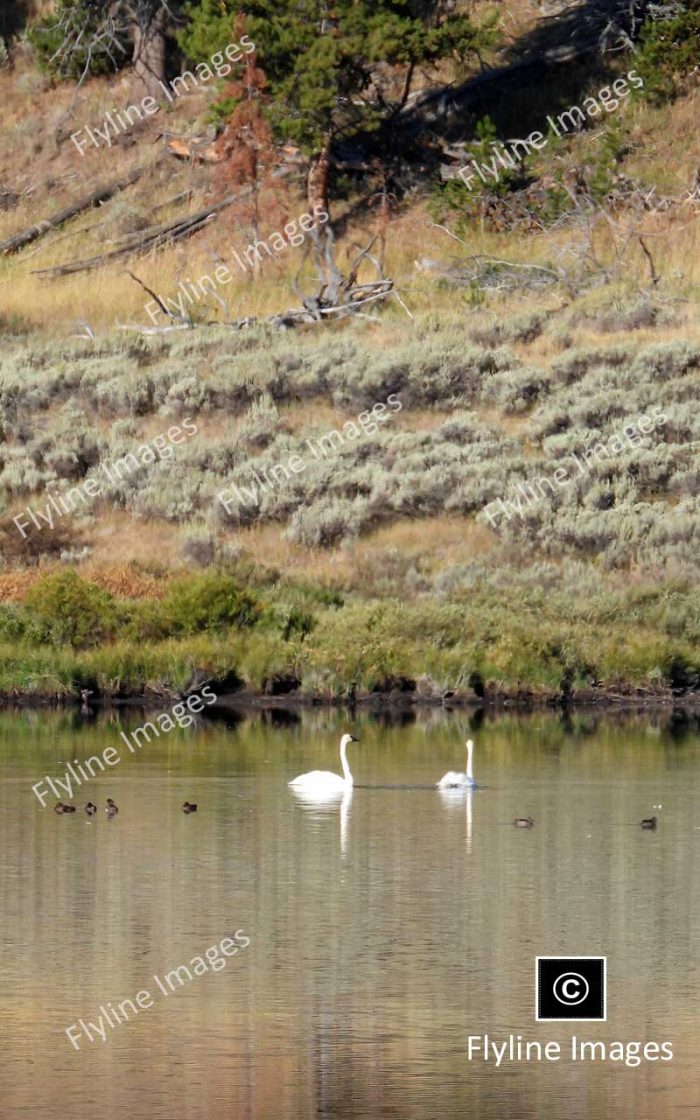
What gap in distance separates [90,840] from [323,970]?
4.81 meters

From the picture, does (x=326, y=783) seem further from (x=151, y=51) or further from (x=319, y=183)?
(x=151, y=51)

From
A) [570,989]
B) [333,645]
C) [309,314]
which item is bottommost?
[333,645]

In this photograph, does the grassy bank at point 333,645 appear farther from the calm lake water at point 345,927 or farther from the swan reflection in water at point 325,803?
the swan reflection in water at point 325,803

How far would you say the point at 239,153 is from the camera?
150 feet

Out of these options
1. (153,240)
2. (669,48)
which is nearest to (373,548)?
(153,240)

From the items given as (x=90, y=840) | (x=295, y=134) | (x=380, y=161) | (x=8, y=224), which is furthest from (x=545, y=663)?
(x=8, y=224)

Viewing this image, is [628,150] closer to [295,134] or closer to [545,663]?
[295,134]

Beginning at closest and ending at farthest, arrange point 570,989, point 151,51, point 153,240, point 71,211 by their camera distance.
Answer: point 570,989 < point 153,240 < point 71,211 < point 151,51

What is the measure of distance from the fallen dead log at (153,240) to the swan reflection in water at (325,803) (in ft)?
96.1

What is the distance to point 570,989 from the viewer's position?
1288cm

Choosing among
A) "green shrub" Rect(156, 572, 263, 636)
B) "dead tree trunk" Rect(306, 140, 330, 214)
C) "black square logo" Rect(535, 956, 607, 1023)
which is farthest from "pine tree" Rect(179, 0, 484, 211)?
"black square logo" Rect(535, 956, 607, 1023)

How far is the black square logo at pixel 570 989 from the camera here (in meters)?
12.6

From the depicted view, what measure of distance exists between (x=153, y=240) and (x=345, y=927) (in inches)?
1378

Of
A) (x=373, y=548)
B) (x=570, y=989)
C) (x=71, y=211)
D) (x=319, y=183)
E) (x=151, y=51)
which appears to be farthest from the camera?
(x=151, y=51)
